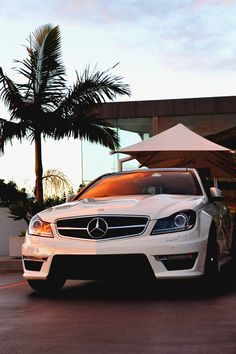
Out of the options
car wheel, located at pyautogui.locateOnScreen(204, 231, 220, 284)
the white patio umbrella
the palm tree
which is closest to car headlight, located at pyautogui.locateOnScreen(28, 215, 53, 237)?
car wheel, located at pyautogui.locateOnScreen(204, 231, 220, 284)

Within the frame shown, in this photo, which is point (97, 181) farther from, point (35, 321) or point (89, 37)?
point (89, 37)

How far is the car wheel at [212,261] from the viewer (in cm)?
798

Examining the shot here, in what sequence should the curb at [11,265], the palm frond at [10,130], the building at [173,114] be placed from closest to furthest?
the curb at [11,265] < the palm frond at [10,130] < the building at [173,114]

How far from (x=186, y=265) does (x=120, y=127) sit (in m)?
22.4

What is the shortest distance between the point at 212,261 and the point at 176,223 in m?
0.73

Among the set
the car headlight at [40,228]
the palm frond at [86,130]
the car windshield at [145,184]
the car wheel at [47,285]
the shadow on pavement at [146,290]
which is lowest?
the shadow on pavement at [146,290]

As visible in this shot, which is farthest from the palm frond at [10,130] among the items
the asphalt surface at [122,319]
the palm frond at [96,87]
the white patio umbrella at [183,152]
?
the asphalt surface at [122,319]

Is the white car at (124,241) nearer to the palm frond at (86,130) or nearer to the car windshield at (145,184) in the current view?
the car windshield at (145,184)

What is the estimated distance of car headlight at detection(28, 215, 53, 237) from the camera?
Answer: 8.06m

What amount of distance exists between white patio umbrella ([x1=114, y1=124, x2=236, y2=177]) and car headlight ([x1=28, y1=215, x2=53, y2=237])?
25.0ft

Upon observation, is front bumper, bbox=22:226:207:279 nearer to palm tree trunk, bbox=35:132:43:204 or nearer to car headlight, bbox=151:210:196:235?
car headlight, bbox=151:210:196:235

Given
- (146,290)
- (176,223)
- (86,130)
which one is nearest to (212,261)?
(176,223)

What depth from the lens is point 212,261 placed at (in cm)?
816

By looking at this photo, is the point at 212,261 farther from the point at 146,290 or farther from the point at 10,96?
the point at 10,96
